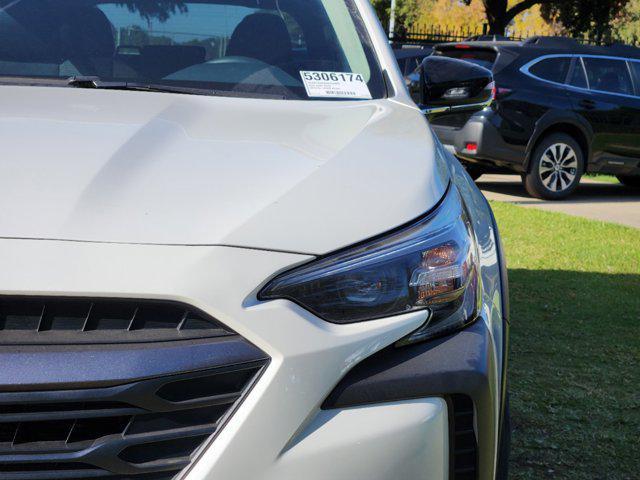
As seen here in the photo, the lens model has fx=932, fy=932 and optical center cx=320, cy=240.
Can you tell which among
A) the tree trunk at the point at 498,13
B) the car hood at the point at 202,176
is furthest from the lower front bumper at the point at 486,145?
the tree trunk at the point at 498,13

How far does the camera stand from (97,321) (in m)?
1.53

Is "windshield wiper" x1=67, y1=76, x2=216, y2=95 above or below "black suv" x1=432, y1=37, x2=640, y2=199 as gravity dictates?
above

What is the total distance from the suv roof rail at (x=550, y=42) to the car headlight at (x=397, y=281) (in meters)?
9.94

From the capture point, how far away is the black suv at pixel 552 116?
10.7 metres

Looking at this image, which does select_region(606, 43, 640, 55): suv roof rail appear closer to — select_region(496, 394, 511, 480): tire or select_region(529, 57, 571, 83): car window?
select_region(529, 57, 571, 83): car window

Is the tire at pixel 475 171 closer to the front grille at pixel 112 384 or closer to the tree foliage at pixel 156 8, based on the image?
the tree foliage at pixel 156 8

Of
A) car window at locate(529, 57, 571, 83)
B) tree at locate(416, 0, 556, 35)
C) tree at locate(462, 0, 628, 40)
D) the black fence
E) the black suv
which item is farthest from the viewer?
tree at locate(416, 0, 556, 35)

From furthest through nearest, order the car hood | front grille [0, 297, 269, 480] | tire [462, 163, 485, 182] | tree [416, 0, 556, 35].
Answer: tree [416, 0, 556, 35] < tire [462, 163, 485, 182] < the car hood < front grille [0, 297, 269, 480]

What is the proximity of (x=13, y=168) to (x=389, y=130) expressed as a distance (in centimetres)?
94

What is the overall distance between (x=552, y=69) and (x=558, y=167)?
117 cm

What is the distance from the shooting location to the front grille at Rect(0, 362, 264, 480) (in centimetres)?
149

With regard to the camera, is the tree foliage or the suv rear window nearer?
the tree foliage

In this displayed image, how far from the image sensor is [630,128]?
11.4m

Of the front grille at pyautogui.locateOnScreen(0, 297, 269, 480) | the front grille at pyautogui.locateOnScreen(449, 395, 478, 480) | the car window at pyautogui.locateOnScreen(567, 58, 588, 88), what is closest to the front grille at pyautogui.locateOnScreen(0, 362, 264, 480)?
the front grille at pyautogui.locateOnScreen(0, 297, 269, 480)
